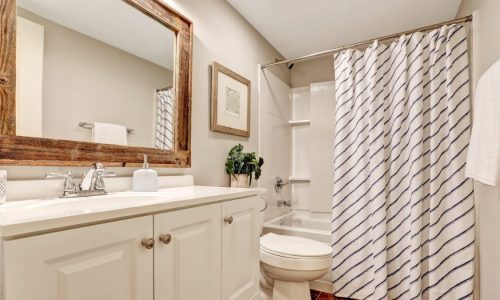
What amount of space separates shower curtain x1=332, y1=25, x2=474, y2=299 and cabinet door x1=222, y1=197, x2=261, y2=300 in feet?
3.24

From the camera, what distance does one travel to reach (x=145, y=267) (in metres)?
0.78

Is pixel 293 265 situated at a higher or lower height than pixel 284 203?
lower

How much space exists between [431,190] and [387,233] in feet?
1.40

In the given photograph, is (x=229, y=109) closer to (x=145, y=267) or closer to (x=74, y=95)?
(x=74, y=95)

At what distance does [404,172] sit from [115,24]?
2024 millimetres

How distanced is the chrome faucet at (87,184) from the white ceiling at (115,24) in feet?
1.96

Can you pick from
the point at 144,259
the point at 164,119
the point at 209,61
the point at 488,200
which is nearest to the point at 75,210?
the point at 144,259

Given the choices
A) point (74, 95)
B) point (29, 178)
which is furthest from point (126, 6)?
point (29, 178)

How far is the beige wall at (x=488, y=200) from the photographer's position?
1.36 m

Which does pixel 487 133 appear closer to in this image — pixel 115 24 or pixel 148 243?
pixel 148 243

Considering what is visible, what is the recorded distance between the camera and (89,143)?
1.10m

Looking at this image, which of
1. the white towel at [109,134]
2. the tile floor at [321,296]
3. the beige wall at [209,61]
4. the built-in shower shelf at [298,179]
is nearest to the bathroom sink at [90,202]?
the white towel at [109,134]

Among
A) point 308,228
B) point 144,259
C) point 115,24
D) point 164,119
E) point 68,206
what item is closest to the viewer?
point 144,259

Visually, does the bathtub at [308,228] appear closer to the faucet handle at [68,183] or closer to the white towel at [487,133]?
the white towel at [487,133]
